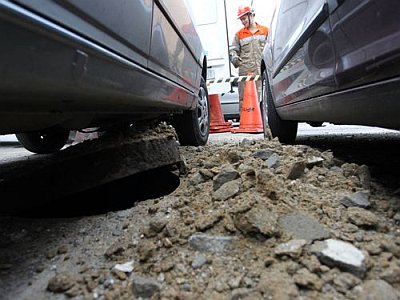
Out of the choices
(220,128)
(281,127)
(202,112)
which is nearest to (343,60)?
(281,127)

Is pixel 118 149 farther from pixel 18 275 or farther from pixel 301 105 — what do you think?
pixel 301 105

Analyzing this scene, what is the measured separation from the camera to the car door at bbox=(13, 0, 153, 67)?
100 centimetres

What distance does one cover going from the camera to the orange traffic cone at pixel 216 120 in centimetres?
699

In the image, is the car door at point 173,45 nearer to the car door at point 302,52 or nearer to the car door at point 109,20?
the car door at point 109,20

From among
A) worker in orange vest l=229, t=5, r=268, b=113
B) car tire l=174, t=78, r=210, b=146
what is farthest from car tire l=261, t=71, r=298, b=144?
worker in orange vest l=229, t=5, r=268, b=113

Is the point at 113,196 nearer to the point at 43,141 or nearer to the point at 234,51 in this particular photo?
the point at 43,141

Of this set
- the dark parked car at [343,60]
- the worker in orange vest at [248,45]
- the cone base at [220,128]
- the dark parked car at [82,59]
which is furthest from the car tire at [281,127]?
the worker in orange vest at [248,45]

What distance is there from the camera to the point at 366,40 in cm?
138

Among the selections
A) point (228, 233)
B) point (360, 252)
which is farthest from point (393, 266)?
point (228, 233)

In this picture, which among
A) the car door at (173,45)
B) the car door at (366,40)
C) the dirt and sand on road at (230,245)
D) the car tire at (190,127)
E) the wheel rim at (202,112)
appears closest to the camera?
the dirt and sand on road at (230,245)

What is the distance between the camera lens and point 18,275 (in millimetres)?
1244

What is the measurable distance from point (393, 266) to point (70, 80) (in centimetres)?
113

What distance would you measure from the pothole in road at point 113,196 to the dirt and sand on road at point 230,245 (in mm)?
200

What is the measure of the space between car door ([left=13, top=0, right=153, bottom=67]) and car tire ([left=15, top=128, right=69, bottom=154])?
7.81ft
